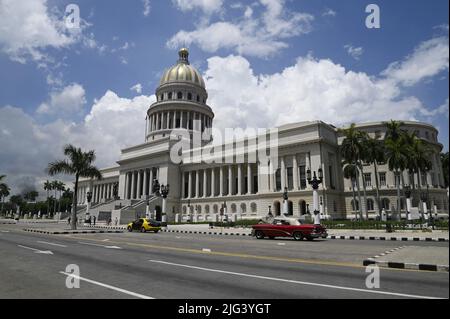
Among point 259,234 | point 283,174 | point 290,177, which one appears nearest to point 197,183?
point 283,174

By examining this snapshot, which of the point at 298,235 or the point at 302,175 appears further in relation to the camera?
the point at 302,175

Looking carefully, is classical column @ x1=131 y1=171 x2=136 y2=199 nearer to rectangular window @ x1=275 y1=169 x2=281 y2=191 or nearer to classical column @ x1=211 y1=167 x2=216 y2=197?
classical column @ x1=211 y1=167 x2=216 y2=197

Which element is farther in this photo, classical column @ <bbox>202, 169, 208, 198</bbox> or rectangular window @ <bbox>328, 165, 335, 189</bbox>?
classical column @ <bbox>202, 169, 208, 198</bbox>

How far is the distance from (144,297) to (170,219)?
6752cm

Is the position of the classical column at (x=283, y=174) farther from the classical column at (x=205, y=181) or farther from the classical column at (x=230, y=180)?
the classical column at (x=205, y=181)

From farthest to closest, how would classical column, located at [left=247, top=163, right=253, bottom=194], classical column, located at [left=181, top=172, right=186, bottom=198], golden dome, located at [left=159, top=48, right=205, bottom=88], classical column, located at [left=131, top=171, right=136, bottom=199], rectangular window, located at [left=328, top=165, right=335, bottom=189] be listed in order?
golden dome, located at [left=159, top=48, right=205, bottom=88] < classical column, located at [left=131, top=171, right=136, bottom=199] < classical column, located at [left=181, top=172, right=186, bottom=198] < classical column, located at [left=247, top=163, right=253, bottom=194] < rectangular window, located at [left=328, top=165, right=335, bottom=189]

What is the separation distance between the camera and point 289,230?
22.5 m

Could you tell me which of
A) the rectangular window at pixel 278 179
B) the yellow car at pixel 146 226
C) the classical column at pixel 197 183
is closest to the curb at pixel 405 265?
the yellow car at pixel 146 226

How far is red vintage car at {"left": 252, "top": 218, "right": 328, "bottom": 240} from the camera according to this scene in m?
21.7

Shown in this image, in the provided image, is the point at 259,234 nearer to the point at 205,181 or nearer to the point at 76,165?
the point at 76,165

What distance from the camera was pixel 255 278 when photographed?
28.5 feet

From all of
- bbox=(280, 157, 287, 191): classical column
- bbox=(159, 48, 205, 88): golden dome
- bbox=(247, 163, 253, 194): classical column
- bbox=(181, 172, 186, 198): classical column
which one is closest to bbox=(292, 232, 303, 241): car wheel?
bbox=(280, 157, 287, 191): classical column
